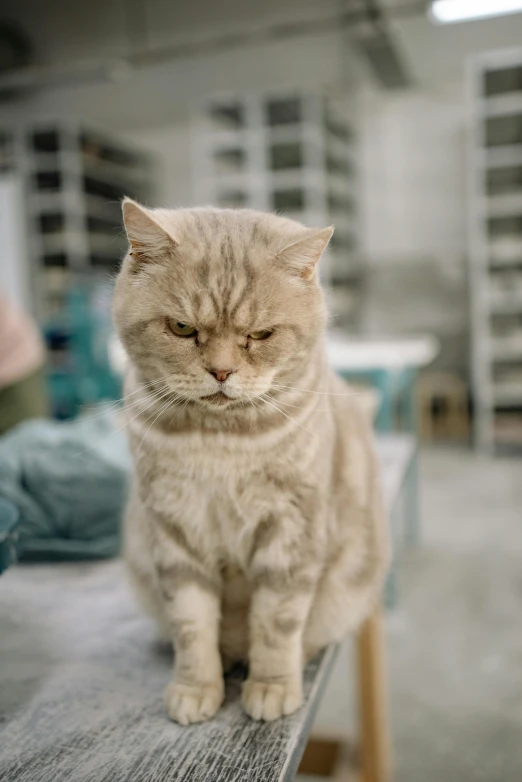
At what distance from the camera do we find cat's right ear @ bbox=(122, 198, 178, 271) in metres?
0.73

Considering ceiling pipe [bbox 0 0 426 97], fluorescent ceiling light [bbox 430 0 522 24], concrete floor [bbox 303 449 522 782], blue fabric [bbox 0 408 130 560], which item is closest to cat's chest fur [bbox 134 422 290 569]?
blue fabric [bbox 0 408 130 560]

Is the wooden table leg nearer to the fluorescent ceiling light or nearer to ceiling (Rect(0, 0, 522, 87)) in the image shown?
the fluorescent ceiling light

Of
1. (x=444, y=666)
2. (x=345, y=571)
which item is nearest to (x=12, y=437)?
(x=345, y=571)

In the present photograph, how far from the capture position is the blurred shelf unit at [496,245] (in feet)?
14.6

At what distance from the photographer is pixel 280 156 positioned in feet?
17.3

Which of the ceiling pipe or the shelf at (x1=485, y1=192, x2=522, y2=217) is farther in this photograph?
the ceiling pipe

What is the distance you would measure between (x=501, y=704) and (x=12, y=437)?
155 centimetres

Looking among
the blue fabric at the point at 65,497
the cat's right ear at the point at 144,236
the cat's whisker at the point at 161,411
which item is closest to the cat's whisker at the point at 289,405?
the cat's whisker at the point at 161,411

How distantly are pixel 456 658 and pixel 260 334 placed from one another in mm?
1710

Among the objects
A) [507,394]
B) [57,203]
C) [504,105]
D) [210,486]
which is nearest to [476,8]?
[504,105]

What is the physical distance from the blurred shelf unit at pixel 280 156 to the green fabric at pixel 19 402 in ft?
10.5

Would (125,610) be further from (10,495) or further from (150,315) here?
(150,315)

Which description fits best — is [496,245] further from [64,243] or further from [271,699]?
[271,699]

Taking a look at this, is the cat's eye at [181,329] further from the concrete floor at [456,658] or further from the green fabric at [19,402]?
the green fabric at [19,402]
